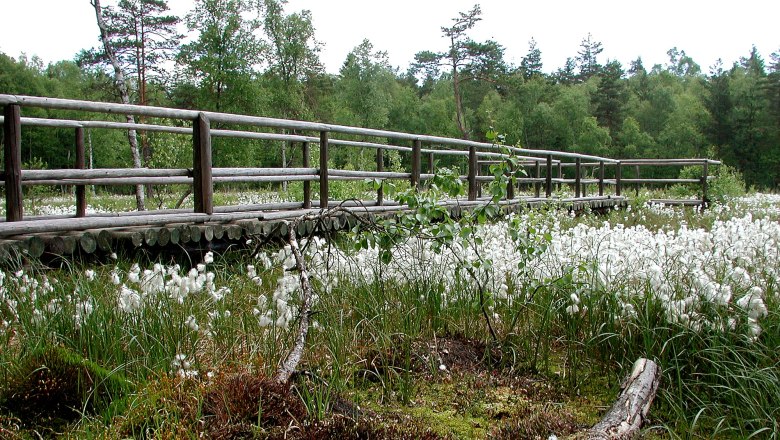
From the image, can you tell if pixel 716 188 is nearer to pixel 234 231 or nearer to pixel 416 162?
pixel 416 162

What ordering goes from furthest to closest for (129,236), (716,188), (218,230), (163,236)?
(716,188) < (218,230) < (163,236) < (129,236)

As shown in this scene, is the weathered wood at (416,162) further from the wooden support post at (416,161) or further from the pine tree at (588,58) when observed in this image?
the pine tree at (588,58)

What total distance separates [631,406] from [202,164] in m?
5.02

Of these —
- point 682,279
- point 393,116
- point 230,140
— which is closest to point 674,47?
point 393,116

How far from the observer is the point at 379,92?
48.9 metres

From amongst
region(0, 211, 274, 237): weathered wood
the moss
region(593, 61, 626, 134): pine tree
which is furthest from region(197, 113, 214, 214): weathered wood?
region(593, 61, 626, 134): pine tree

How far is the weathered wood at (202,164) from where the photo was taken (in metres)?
6.66

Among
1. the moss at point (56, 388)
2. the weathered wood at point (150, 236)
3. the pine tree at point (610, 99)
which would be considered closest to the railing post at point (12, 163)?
the weathered wood at point (150, 236)

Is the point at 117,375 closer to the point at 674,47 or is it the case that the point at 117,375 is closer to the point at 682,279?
the point at 682,279

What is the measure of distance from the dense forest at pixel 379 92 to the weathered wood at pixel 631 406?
1339 centimetres

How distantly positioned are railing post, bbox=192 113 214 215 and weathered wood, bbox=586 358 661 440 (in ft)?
15.7

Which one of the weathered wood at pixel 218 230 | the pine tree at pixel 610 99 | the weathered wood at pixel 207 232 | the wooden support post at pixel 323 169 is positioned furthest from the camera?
the pine tree at pixel 610 99

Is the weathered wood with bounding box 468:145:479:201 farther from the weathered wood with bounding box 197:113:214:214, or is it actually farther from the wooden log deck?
the weathered wood with bounding box 197:113:214:214

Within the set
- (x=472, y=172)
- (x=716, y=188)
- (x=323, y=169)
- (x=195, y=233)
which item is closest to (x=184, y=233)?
(x=195, y=233)
